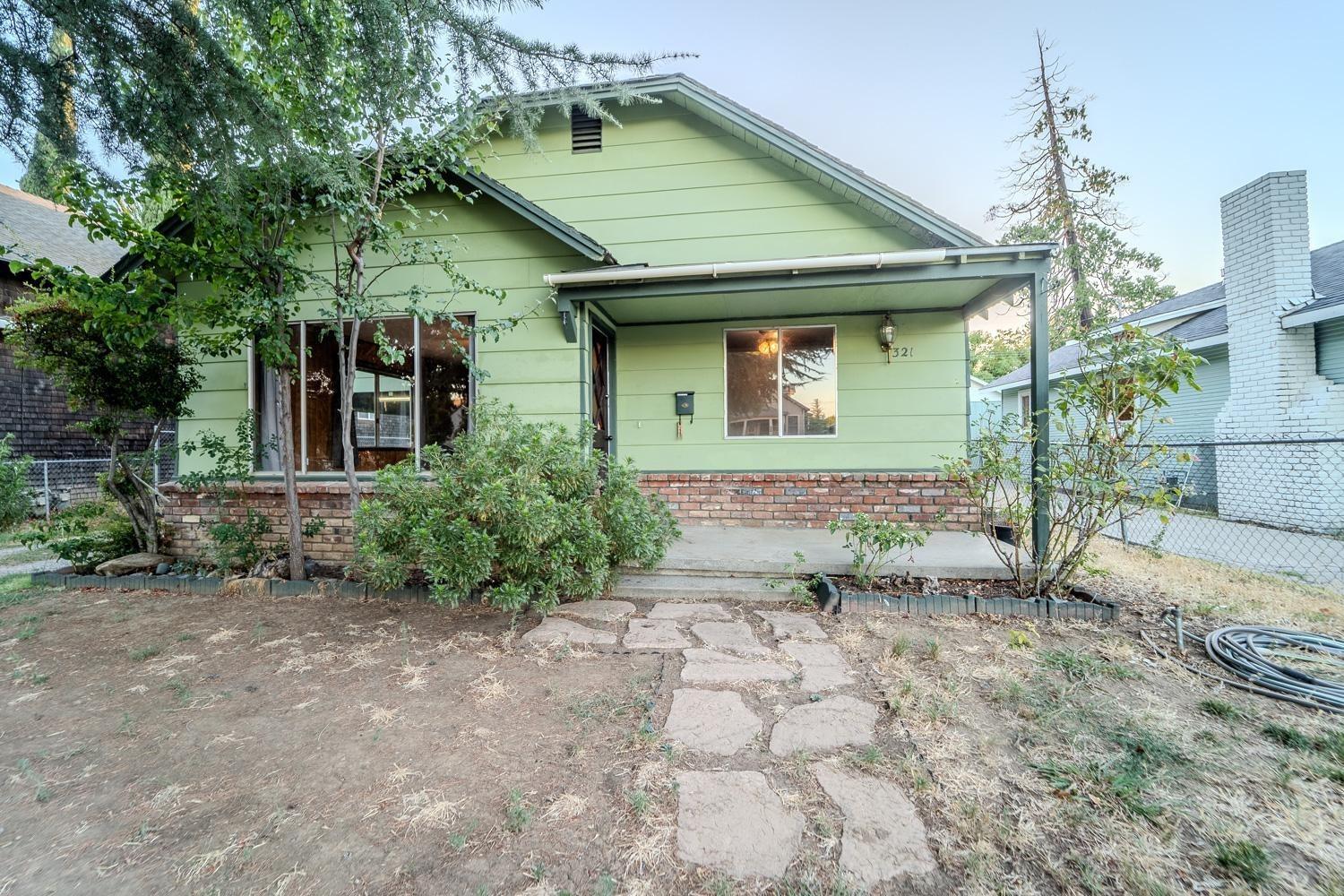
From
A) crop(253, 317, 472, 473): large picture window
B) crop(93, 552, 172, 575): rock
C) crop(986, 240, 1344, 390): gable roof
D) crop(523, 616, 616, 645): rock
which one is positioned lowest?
crop(523, 616, 616, 645): rock

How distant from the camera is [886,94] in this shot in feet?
29.3

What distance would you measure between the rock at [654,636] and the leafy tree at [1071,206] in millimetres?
14554

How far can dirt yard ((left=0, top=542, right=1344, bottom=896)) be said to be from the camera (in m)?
1.45

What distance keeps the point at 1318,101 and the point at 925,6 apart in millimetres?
7070

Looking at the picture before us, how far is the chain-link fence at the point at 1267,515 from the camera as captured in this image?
520cm

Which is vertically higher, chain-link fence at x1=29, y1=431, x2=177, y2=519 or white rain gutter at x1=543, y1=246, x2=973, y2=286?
white rain gutter at x1=543, y1=246, x2=973, y2=286

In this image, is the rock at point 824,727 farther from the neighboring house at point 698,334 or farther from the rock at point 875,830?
the neighboring house at point 698,334

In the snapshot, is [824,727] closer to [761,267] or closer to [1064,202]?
[761,267]

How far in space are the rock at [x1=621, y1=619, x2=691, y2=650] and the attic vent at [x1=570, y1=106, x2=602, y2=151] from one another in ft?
18.8

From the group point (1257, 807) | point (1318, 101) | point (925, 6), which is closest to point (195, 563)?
point (1257, 807)

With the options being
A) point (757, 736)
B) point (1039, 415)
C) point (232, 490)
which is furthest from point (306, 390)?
point (1039, 415)

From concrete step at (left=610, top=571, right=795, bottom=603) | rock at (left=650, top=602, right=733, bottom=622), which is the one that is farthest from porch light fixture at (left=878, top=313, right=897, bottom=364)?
rock at (left=650, top=602, right=733, bottom=622)

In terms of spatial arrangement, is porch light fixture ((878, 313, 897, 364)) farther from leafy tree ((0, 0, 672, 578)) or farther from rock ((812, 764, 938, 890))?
rock ((812, 764, 938, 890))

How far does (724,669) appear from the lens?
8.93ft
